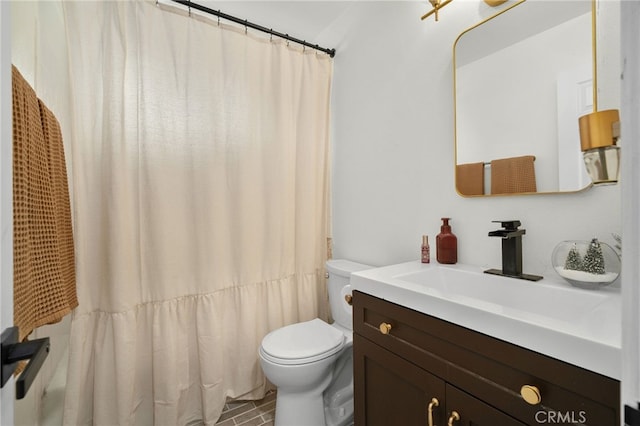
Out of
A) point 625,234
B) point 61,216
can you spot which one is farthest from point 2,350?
point 61,216

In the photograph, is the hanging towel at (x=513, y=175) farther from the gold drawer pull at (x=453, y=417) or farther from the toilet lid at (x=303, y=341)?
the toilet lid at (x=303, y=341)

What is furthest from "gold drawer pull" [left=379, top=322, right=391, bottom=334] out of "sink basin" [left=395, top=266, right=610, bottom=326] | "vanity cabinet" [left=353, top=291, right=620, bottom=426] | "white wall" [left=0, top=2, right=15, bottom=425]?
"white wall" [left=0, top=2, right=15, bottom=425]

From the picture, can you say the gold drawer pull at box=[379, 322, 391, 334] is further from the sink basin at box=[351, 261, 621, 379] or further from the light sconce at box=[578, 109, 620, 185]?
the light sconce at box=[578, 109, 620, 185]

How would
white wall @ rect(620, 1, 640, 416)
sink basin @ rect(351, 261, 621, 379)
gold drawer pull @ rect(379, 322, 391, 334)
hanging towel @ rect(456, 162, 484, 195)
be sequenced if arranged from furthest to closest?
1. hanging towel @ rect(456, 162, 484, 195)
2. gold drawer pull @ rect(379, 322, 391, 334)
3. sink basin @ rect(351, 261, 621, 379)
4. white wall @ rect(620, 1, 640, 416)

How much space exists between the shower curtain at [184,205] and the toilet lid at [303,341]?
0.30 m

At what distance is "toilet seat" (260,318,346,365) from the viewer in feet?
4.38

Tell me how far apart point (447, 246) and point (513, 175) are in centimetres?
38

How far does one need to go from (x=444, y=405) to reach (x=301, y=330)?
0.90m

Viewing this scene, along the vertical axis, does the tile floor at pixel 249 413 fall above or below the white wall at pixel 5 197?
below

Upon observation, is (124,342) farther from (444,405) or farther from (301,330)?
(444,405)

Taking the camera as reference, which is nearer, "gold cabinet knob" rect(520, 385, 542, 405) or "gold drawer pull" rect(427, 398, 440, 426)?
"gold cabinet knob" rect(520, 385, 542, 405)

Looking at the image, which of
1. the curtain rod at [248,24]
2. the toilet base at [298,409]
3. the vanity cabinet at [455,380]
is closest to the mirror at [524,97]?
the vanity cabinet at [455,380]

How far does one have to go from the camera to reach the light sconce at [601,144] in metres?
0.38

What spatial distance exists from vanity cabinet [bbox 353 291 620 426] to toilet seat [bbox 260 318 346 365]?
0.96ft
